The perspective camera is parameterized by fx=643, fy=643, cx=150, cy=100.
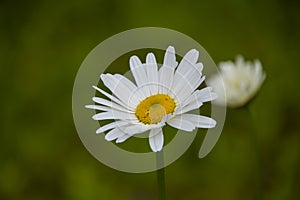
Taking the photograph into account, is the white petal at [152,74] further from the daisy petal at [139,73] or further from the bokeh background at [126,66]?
the bokeh background at [126,66]

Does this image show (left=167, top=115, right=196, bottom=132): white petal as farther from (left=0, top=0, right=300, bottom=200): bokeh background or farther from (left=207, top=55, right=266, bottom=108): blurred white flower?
(left=0, top=0, right=300, bottom=200): bokeh background

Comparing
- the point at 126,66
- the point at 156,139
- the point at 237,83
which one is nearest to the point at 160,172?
the point at 156,139

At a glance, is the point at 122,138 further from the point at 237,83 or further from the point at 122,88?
the point at 237,83

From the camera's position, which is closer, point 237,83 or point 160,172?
point 160,172

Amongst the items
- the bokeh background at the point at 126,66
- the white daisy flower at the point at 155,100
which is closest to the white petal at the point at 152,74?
the white daisy flower at the point at 155,100

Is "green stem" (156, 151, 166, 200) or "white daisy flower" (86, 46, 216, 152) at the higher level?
"white daisy flower" (86, 46, 216, 152)

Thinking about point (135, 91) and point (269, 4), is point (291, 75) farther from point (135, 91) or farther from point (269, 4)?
point (135, 91)

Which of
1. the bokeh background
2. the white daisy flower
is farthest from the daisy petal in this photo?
the bokeh background
